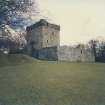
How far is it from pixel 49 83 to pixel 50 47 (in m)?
0.29

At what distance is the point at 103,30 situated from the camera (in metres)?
2.46

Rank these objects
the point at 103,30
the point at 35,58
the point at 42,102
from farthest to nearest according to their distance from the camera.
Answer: the point at 103,30 < the point at 35,58 < the point at 42,102

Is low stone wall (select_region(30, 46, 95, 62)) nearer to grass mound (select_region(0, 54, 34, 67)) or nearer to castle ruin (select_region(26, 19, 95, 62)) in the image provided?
castle ruin (select_region(26, 19, 95, 62))

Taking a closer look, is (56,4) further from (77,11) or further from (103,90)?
(103,90)

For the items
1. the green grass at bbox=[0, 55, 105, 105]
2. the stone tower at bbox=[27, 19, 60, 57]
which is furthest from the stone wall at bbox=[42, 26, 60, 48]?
the green grass at bbox=[0, 55, 105, 105]

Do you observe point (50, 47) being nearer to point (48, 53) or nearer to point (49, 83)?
point (48, 53)

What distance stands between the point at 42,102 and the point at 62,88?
0.68 ft

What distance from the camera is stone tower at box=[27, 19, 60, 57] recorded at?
89.9 inches

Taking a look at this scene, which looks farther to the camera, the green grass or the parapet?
the parapet

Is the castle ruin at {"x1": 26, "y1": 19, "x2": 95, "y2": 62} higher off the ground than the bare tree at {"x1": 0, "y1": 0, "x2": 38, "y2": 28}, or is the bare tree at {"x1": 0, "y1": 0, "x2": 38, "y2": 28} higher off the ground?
the bare tree at {"x1": 0, "y1": 0, "x2": 38, "y2": 28}

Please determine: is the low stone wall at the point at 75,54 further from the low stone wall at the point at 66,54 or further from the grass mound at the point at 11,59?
the grass mound at the point at 11,59

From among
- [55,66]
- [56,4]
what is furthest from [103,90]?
[56,4]

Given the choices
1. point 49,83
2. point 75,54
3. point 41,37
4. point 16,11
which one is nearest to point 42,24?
point 41,37

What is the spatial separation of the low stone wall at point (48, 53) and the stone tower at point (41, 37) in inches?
1.0
